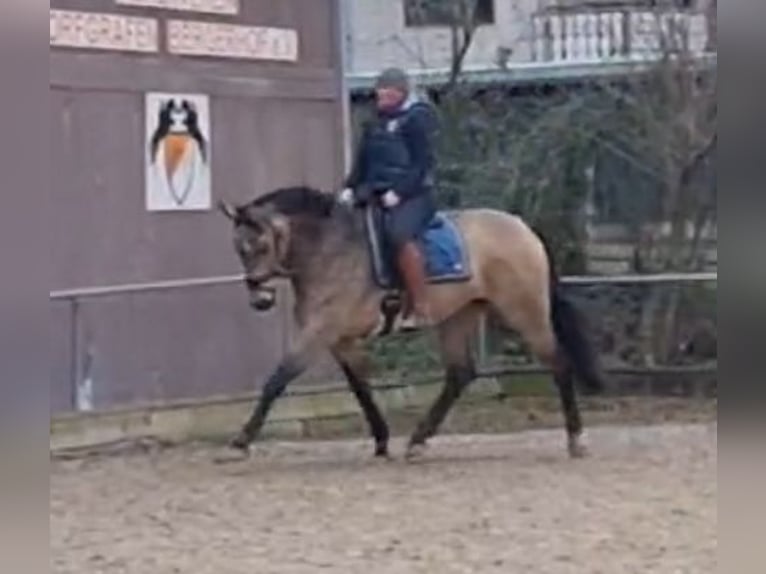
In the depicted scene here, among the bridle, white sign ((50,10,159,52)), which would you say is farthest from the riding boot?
white sign ((50,10,159,52))

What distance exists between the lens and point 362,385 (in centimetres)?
1113

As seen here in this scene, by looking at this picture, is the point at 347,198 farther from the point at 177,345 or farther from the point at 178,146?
the point at 178,146

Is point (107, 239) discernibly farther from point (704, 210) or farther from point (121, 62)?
point (704, 210)

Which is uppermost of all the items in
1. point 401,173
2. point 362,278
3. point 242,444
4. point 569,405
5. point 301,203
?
point 401,173

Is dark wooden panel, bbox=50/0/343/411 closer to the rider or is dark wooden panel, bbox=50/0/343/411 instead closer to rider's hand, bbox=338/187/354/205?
rider's hand, bbox=338/187/354/205

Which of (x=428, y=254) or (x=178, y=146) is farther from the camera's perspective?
(x=178, y=146)

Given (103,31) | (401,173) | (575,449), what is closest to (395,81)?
(401,173)

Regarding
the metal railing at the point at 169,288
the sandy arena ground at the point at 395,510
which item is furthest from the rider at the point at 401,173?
the metal railing at the point at 169,288

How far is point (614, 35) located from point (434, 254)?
11.6 meters

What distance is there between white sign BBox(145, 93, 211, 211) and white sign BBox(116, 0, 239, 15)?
54 cm

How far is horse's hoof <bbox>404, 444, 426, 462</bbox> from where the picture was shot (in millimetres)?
10959

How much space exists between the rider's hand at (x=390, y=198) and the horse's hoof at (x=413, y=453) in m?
1.34

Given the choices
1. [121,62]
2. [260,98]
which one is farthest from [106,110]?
[260,98]

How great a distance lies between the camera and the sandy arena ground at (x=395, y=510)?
727 cm
